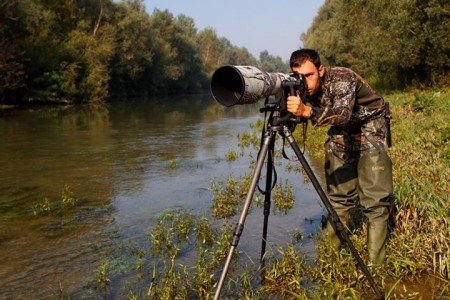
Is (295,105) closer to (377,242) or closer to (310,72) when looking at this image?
(310,72)

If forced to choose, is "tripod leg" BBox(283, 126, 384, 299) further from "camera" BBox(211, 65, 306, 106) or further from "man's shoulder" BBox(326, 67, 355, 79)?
"man's shoulder" BBox(326, 67, 355, 79)

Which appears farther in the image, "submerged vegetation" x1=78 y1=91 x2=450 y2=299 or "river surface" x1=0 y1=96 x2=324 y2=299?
"river surface" x1=0 y1=96 x2=324 y2=299

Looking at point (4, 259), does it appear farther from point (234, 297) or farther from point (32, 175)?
point (32, 175)

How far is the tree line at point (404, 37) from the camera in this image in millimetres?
19672

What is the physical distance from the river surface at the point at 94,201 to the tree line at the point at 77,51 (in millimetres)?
21728

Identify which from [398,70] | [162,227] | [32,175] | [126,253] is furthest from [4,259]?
[398,70]

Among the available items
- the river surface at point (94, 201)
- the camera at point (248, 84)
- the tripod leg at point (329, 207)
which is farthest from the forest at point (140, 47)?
the river surface at point (94, 201)

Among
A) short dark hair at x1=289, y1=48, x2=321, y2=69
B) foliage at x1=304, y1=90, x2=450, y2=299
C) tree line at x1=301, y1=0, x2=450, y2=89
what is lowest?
foliage at x1=304, y1=90, x2=450, y2=299

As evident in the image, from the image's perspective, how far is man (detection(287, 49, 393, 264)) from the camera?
4.07m

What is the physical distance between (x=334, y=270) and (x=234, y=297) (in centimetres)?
105

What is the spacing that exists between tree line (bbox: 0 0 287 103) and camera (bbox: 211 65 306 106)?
32.5 m

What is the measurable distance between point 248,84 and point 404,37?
67.7ft

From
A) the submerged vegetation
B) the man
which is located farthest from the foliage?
the man

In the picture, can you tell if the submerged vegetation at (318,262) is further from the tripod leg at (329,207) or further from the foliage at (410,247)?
the tripod leg at (329,207)
